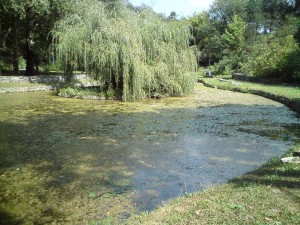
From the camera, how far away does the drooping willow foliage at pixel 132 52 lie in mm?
16984

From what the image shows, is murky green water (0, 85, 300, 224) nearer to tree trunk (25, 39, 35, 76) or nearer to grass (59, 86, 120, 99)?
grass (59, 86, 120, 99)

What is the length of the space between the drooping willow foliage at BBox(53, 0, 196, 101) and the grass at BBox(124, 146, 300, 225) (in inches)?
478

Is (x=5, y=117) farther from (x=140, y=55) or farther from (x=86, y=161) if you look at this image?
(x=140, y=55)

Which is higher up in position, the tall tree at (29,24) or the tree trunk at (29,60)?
the tall tree at (29,24)

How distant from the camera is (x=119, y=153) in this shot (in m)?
8.19

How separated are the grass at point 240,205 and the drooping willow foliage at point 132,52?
12131 mm

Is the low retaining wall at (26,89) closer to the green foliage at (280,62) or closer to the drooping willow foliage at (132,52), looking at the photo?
the drooping willow foliage at (132,52)

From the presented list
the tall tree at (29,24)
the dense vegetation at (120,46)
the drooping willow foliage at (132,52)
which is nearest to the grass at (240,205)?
the dense vegetation at (120,46)

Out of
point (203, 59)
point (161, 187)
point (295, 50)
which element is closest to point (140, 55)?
point (161, 187)

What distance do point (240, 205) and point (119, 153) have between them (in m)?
4.33

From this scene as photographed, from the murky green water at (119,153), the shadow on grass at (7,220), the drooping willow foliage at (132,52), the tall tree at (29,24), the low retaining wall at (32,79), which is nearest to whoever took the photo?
the shadow on grass at (7,220)

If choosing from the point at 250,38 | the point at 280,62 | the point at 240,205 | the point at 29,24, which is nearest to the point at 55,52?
the point at 29,24

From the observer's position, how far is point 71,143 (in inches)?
355

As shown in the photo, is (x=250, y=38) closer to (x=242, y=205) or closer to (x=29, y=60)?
(x=29, y=60)
